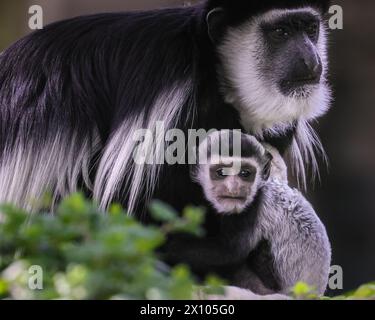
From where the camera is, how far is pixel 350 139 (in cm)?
595

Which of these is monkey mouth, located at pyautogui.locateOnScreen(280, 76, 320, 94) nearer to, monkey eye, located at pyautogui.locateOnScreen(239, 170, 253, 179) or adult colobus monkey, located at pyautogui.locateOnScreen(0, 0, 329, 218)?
adult colobus monkey, located at pyautogui.locateOnScreen(0, 0, 329, 218)

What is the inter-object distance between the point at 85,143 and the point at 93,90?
174mm

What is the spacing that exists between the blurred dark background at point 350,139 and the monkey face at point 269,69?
2.63 meters

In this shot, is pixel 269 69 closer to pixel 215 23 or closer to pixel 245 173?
pixel 215 23

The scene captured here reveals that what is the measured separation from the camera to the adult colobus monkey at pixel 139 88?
2.92m

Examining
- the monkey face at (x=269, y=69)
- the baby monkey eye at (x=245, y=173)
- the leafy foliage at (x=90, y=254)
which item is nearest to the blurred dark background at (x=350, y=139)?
the monkey face at (x=269, y=69)

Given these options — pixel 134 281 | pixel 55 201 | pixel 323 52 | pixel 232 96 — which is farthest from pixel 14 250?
pixel 323 52

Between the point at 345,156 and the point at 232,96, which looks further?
the point at 345,156

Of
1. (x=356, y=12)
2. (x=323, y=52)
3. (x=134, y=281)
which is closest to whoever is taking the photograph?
(x=134, y=281)

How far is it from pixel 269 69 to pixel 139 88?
0.48 m

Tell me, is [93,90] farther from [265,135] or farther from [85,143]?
[265,135]

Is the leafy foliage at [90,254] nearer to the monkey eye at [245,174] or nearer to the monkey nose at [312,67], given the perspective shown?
the monkey eye at [245,174]

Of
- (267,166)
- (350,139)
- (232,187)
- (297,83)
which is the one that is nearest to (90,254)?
(232,187)

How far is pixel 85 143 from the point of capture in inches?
117
